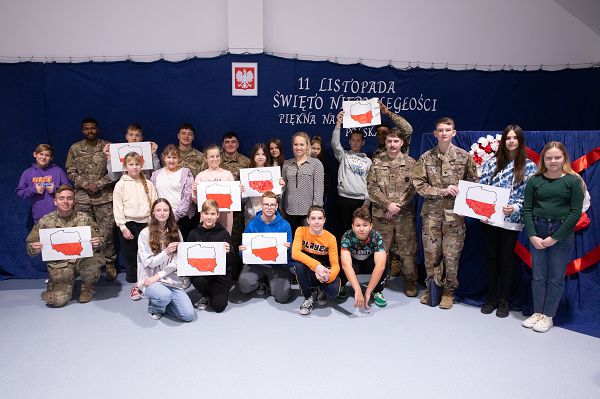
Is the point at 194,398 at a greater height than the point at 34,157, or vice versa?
the point at 34,157

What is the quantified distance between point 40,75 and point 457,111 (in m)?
4.94

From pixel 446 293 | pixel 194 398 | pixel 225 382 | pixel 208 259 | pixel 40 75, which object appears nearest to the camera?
pixel 194 398

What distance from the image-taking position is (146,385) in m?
2.69

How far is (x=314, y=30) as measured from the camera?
5285 mm

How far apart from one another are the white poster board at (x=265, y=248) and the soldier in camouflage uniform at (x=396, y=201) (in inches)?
39.8

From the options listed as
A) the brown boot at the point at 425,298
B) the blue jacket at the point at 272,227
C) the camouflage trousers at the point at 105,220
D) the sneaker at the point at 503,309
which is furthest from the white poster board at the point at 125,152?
the sneaker at the point at 503,309

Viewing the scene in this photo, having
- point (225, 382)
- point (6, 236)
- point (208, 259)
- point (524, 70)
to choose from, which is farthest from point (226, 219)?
point (524, 70)

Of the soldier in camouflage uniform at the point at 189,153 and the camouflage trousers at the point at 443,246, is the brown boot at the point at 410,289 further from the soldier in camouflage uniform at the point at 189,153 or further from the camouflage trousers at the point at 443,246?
the soldier in camouflage uniform at the point at 189,153

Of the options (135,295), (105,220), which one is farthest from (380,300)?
(105,220)

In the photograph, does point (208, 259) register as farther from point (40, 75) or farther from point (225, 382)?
point (40, 75)

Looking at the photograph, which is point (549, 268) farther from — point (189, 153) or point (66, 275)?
point (66, 275)

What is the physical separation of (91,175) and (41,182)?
0.47m

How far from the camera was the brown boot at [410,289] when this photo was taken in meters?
4.28

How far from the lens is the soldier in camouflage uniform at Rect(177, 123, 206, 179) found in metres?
4.71
